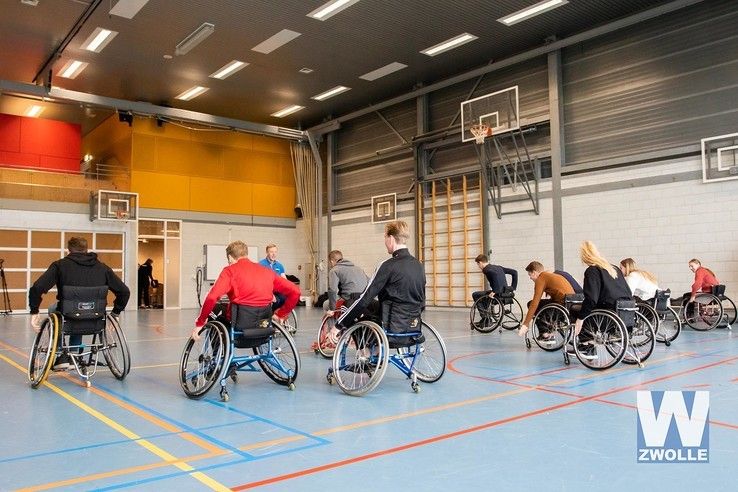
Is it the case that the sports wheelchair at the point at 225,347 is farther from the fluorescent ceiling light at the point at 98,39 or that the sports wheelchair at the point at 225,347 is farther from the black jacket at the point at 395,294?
the fluorescent ceiling light at the point at 98,39

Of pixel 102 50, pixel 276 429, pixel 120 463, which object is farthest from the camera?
pixel 102 50

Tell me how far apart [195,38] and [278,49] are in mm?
1637

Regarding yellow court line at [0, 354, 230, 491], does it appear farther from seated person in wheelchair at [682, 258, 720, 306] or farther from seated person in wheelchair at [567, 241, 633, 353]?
seated person in wheelchair at [682, 258, 720, 306]

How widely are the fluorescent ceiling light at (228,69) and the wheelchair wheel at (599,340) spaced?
9.70 m

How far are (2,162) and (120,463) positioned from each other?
49.9 feet

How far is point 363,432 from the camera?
310cm

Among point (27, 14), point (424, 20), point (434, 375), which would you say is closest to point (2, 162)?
point (27, 14)

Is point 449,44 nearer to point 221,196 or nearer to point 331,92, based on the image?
point 331,92

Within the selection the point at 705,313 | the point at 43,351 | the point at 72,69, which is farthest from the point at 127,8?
the point at 705,313

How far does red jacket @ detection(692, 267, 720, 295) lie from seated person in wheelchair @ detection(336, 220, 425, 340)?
574 centimetres

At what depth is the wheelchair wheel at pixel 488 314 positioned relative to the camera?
8.34 m

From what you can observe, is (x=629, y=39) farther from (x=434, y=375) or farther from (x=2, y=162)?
(x=2, y=162)

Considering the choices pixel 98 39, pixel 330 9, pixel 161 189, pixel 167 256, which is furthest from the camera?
pixel 167 256

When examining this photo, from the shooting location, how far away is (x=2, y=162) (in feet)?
48.7
